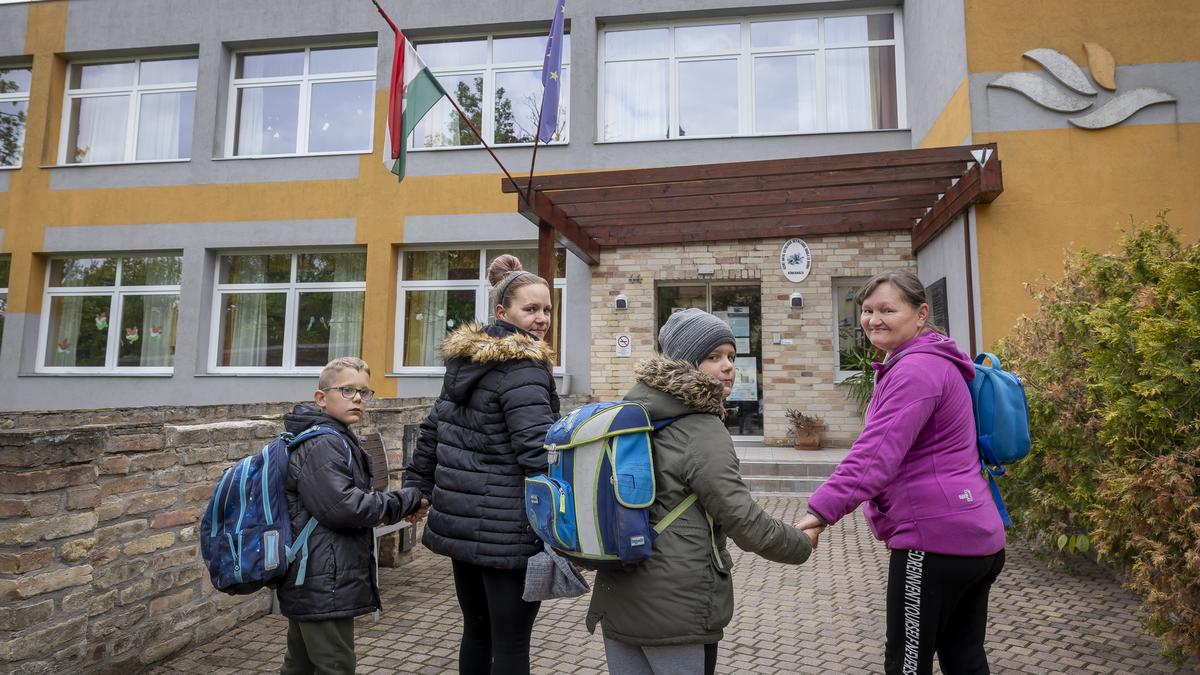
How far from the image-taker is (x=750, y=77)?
11625 mm

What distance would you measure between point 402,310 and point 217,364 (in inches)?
137

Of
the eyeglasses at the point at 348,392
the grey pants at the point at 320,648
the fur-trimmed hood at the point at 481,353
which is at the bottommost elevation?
the grey pants at the point at 320,648

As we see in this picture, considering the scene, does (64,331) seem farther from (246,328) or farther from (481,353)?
(481,353)

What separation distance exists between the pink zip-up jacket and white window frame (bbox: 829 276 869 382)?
8.73 metres

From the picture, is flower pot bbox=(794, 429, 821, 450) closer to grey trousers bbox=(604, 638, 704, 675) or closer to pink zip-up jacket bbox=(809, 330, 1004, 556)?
pink zip-up jacket bbox=(809, 330, 1004, 556)

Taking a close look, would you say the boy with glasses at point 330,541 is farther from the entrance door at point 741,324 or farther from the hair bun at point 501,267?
the entrance door at point 741,324

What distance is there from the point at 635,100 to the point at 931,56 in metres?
4.45

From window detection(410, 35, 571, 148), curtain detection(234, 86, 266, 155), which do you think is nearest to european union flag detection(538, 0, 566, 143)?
window detection(410, 35, 571, 148)

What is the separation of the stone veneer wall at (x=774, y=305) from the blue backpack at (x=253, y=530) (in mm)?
7962

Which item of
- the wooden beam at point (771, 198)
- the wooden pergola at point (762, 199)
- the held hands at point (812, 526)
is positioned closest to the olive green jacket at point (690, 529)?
the held hands at point (812, 526)

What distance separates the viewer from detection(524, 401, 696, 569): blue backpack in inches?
70.1

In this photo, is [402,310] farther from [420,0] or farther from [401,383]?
[420,0]

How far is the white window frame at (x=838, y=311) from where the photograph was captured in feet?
34.7

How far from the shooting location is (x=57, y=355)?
13.0 metres
